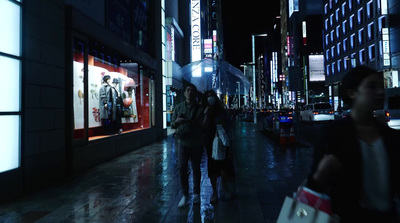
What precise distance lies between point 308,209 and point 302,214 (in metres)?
0.04

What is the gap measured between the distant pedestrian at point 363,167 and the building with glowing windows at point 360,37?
131 feet

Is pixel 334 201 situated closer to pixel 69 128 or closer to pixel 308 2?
pixel 69 128

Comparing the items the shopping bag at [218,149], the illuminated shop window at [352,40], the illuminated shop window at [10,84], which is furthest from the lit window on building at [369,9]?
the illuminated shop window at [10,84]

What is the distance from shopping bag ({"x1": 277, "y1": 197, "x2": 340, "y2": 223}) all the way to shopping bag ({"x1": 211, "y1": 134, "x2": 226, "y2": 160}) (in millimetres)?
3467

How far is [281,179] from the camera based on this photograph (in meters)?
6.86

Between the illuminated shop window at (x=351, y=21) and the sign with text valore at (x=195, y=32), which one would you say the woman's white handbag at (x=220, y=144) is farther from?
the illuminated shop window at (x=351, y=21)

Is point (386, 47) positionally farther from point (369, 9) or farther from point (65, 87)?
point (65, 87)

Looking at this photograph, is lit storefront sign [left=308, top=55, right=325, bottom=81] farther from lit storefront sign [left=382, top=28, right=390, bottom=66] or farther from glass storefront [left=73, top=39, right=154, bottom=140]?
glass storefront [left=73, top=39, right=154, bottom=140]

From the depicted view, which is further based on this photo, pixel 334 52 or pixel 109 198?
pixel 334 52

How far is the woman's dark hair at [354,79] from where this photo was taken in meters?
1.82

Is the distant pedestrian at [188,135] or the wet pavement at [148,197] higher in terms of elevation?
the distant pedestrian at [188,135]

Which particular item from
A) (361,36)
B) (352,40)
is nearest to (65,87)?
(361,36)

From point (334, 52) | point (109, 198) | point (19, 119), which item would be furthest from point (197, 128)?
point (334, 52)

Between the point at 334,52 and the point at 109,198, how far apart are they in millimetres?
63005
